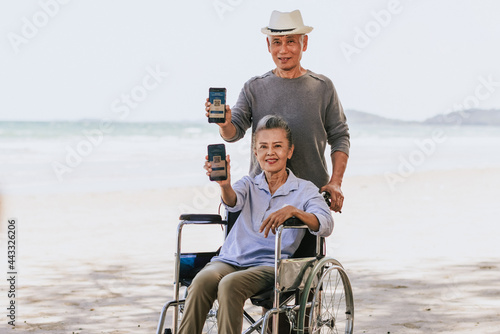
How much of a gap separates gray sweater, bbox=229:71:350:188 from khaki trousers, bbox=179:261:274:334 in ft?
2.03

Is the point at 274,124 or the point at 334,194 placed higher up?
the point at 274,124

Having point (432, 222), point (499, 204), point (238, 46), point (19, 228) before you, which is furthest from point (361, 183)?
point (238, 46)

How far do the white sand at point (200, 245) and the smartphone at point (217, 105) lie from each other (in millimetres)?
1532

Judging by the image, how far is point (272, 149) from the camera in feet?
10.0

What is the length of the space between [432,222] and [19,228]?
4.57 metres

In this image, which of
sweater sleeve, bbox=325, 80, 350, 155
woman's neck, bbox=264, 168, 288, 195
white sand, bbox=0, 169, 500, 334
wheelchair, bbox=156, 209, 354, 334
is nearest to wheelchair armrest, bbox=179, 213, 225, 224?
wheelchair, bbox=156, 209, 354, 334

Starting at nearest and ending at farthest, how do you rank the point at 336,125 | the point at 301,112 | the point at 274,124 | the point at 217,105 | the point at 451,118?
the point at 217,105 < the point at 274,124 < the point at 301,112 < the point at 336,125 < the point at 451,118

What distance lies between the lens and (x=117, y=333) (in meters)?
3.91

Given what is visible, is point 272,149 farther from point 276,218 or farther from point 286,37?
point 286,37

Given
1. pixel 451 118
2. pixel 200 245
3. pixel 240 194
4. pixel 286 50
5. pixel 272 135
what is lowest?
pixel 200 245

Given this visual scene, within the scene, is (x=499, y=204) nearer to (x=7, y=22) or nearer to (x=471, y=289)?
(x=471, y=289)

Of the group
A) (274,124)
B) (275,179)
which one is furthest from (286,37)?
(275,179)

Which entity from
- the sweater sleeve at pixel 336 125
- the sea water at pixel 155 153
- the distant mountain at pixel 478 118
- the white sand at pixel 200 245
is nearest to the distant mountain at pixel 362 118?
the sea water at pixel 155 153

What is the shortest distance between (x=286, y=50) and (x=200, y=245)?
4.04m
